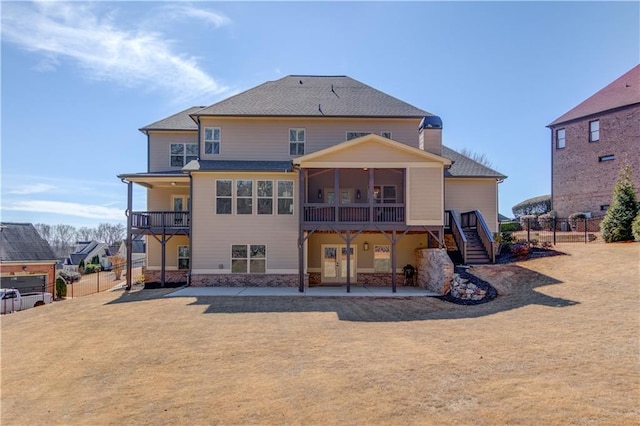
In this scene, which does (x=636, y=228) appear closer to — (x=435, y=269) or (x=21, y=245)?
(x=435, y=269)

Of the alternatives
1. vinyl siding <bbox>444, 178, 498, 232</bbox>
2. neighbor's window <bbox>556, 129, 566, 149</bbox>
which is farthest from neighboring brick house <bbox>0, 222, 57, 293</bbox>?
neighbor's window <bbox>556, 129, 566, 149</bbox>

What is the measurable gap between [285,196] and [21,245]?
22.7m

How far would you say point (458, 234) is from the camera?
57.7 ft

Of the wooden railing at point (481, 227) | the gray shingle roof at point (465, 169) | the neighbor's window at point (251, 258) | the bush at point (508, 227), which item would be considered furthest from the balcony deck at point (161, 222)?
the bush at point (508, 227)

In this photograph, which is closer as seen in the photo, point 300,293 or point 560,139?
point 300,293

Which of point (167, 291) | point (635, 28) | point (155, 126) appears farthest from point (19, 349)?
point (635, 28)

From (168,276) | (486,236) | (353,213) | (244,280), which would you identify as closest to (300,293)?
(244,280)

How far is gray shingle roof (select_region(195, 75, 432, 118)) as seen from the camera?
740 inches

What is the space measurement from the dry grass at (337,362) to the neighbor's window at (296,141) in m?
8.59

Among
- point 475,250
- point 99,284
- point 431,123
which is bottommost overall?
point 99,284

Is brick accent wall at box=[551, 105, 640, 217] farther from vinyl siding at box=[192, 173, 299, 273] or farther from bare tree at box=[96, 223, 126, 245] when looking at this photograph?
bare tree at box=[96, 223, 126, 245]

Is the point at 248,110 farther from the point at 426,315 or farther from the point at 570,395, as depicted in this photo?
the point at 570,395

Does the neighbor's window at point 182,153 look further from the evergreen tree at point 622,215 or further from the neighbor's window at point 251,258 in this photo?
the evergreen tree at point 622,215

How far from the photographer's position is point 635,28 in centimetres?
1762
